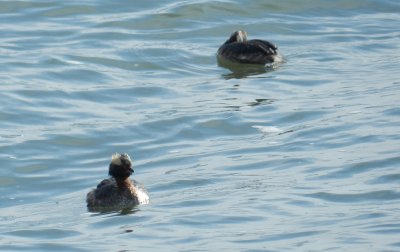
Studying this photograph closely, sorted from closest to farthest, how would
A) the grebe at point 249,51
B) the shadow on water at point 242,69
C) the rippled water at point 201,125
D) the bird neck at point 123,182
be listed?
the rippled water at point 201,125
the bird neck at point 123,182
the shadow on water at point 242,69
the grebe at point 249,51

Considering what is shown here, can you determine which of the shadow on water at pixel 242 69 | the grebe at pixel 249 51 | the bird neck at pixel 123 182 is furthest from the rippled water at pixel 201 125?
the bird neck at pixel 123 182

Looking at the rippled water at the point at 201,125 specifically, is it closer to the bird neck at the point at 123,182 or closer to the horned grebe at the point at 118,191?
the horned grebe at the point at 118,191

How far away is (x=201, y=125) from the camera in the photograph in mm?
17516

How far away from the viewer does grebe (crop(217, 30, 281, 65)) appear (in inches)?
829

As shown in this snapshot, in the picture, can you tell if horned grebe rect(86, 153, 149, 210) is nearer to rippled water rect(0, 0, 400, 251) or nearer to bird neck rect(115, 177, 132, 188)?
bird neck rect(115, 177, 132, 188)

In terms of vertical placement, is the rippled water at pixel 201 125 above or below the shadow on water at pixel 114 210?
above

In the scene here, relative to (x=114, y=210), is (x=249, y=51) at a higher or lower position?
higher

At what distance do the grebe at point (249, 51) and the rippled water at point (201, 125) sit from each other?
208 mm

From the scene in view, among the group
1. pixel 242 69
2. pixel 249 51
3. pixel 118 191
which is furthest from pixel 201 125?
pixel 249 51

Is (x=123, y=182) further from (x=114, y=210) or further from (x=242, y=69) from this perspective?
(x=242, y=69)

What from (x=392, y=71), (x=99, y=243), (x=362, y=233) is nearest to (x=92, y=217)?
(x=99, y=243)

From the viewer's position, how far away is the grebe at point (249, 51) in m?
21.0

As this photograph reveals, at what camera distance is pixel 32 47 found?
863 inches

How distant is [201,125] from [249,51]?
4.23 metres
